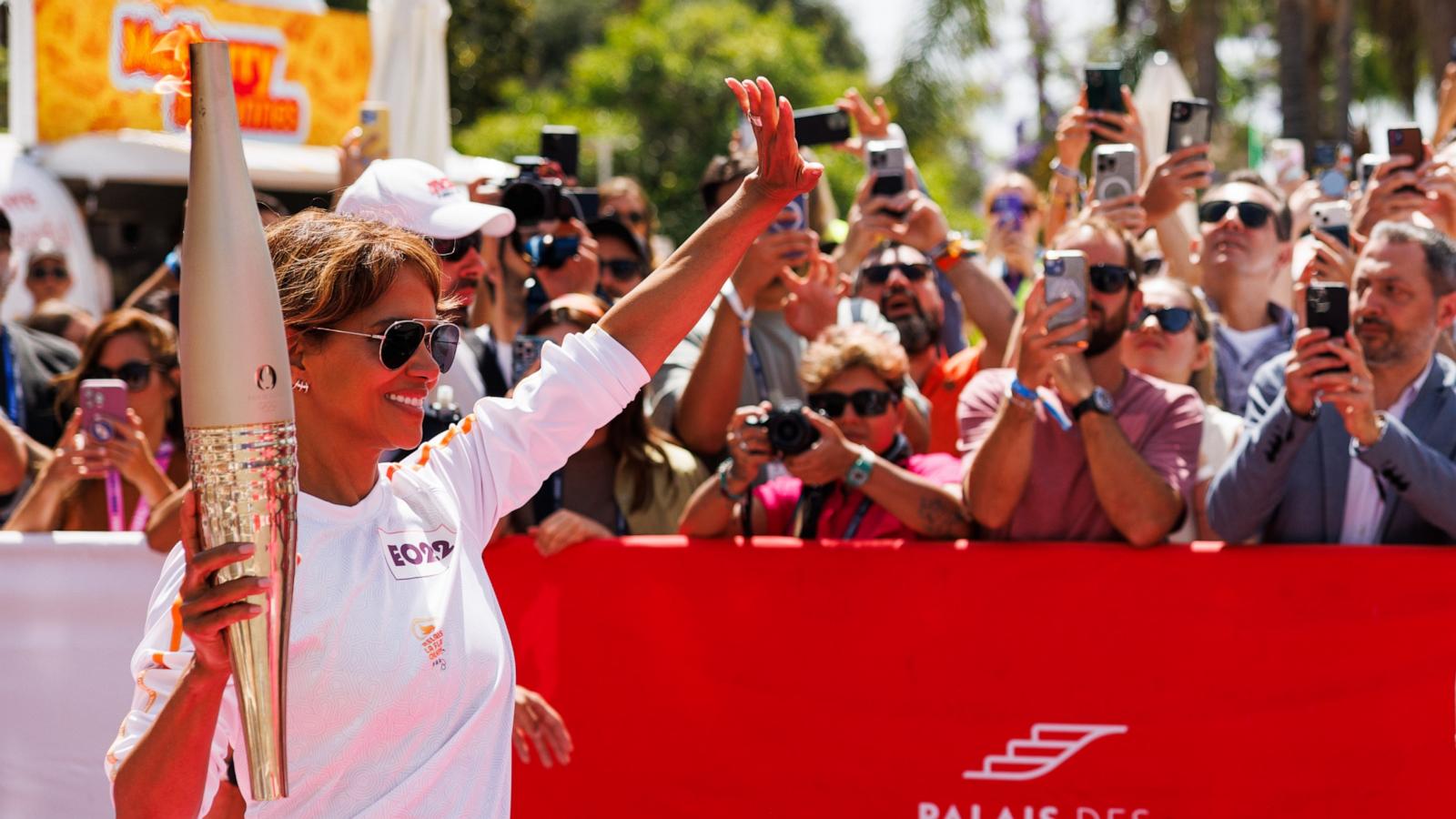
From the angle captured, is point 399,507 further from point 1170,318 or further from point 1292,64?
point 1292,64

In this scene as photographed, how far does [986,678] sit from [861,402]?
908 mm

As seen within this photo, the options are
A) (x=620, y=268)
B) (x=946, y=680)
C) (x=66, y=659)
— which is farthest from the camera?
(x=620, y=268)

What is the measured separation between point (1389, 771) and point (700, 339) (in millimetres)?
2898

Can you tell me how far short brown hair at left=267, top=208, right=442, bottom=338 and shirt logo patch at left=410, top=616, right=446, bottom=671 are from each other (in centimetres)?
45

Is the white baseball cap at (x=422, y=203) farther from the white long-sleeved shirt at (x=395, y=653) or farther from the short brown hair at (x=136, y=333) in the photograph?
the short brown hair at (x=136, y=333)

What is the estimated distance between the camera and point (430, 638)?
239cm

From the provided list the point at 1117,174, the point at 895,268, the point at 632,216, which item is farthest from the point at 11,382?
the point at 1117,174

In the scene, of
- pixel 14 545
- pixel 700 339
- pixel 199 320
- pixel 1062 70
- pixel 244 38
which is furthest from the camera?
pixel 1062 70

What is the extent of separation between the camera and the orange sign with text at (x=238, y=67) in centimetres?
1488

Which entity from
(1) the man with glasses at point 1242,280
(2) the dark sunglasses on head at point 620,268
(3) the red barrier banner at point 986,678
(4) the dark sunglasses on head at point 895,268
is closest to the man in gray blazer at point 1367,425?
(3) the red barrier banner at point 986,678

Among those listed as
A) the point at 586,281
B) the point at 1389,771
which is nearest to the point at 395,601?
the point at 1389,771

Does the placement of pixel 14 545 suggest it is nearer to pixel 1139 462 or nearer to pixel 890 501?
pixel 890 501

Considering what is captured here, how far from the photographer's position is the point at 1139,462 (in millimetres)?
4391

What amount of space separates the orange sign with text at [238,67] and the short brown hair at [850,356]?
403 inches
